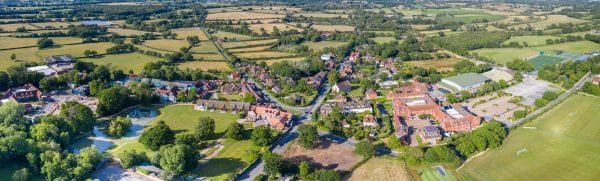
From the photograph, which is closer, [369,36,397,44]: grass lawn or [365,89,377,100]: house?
[365,89,377,100]: house

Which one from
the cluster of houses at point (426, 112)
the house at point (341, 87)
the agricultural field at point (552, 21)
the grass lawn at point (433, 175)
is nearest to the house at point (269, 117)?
the cluster of houses at point (426, 112)

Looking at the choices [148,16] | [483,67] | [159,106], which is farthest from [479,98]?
[148,16]

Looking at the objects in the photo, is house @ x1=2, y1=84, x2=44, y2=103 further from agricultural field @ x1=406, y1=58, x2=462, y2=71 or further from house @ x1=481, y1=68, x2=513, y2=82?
house @ x1=481, y1=68, x2=513, y2=82

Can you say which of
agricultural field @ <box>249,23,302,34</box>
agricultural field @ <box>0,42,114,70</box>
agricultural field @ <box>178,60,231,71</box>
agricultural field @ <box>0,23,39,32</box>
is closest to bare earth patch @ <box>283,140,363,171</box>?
agricultural field @ <box>178,60,231,71</box>

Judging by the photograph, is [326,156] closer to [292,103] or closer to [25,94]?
[292,103]

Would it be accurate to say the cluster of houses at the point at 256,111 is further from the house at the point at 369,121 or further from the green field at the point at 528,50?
the green field at the point at 528,50

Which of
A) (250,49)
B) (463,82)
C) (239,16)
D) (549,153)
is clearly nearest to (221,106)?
(463,82)
